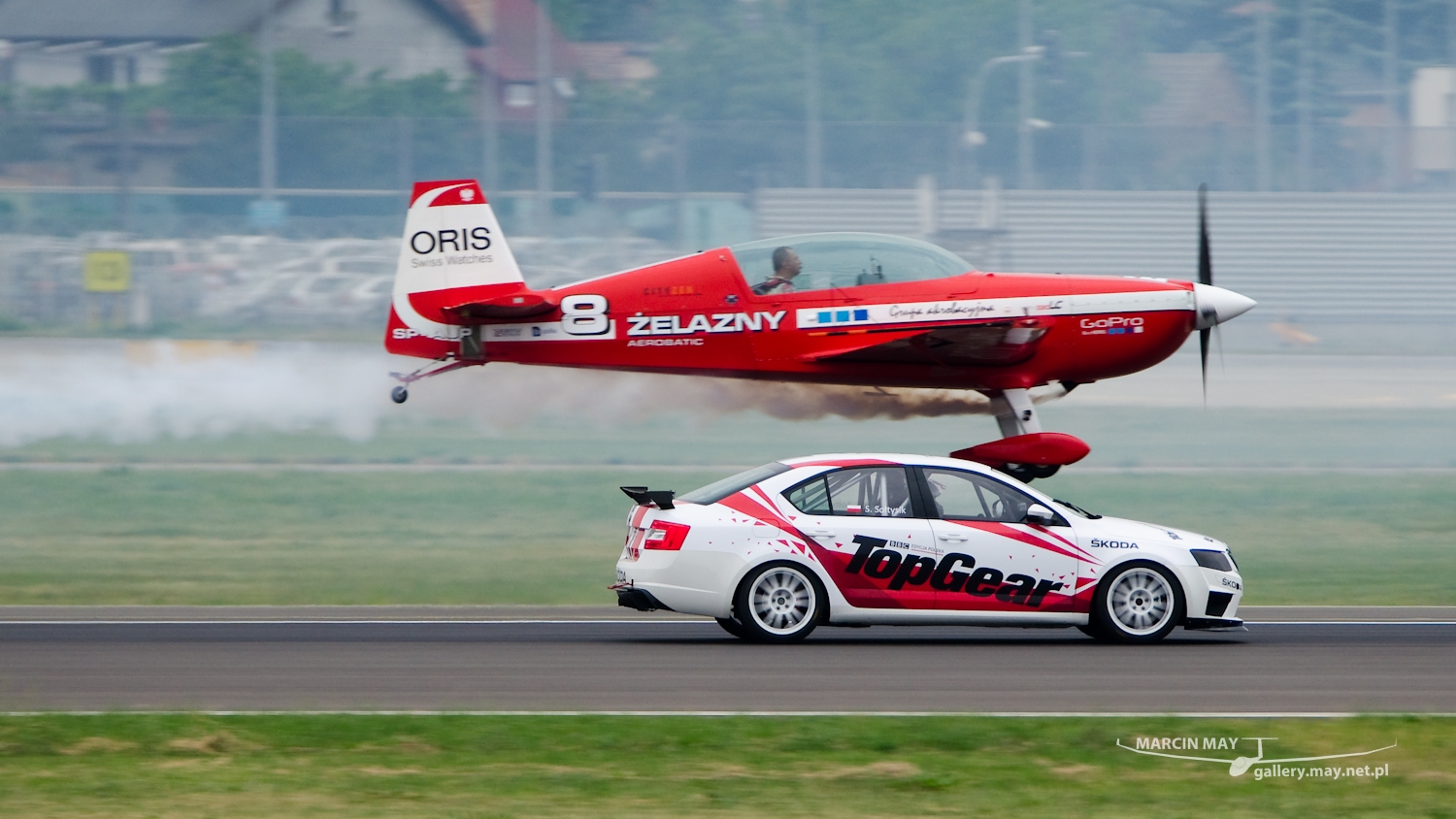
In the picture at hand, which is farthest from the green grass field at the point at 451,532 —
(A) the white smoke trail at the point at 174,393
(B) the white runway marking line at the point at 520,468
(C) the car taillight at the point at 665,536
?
(C) the car taillight at the point at 665,536

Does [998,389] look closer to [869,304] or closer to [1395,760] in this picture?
[869,304]

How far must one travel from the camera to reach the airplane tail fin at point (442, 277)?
18.0 metres

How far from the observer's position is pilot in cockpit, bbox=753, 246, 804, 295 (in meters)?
17.8

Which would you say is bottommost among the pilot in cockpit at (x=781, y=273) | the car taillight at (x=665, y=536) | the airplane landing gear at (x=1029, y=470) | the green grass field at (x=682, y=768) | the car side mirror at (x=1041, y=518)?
the green grass field at (x=682, y=768)

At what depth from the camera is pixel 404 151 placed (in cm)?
3762

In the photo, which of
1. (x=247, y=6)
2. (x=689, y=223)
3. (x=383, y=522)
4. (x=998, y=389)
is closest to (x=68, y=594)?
(x=383, y=522)

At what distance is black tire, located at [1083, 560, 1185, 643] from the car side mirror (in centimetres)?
62

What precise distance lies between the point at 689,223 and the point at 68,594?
19.7 meters

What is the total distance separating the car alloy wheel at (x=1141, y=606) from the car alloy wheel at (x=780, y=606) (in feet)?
7.52

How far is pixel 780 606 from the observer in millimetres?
12883

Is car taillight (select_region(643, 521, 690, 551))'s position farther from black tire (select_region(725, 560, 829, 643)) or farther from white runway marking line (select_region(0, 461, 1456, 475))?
white runway marking line (select_region(0, 461, 1456, 475))

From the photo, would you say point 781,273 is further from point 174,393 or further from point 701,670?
point 174,393

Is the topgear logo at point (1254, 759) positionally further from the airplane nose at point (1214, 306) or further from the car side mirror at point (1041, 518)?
the airplane nose at point (1214, 306)

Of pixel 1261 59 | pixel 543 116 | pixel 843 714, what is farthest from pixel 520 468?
pixel 843 714
